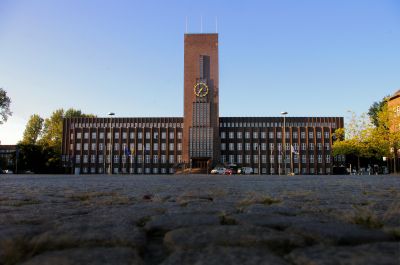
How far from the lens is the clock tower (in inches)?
3369

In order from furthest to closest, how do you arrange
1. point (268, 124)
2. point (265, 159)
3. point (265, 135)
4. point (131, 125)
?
point (131, 125)
point (268, 124)
point (265, 135)
point (265, 159)

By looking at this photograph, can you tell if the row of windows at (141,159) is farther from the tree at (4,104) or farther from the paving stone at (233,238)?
the paving stone at (233,238)

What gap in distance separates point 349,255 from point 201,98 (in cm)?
8515

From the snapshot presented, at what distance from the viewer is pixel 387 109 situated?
42688mm

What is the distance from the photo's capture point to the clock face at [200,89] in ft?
280

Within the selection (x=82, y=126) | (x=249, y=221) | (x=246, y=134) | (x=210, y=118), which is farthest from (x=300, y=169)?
(x=249, y=221)

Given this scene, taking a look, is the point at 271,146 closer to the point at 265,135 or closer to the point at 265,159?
the point at 265,135

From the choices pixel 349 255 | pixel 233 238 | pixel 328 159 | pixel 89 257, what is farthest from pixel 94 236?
pixel 328 159

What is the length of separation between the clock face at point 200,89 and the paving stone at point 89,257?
84265mm

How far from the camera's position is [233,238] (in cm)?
171

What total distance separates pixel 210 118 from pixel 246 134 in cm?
1082

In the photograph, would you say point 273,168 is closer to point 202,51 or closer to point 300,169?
point 300,169

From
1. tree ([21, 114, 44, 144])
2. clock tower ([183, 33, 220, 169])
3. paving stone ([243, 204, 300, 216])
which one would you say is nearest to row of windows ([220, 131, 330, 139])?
clock tower ([183, 33, 220, 169])

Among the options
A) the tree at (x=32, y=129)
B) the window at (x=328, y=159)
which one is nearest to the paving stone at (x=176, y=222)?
the window at (x=328, y=159)
